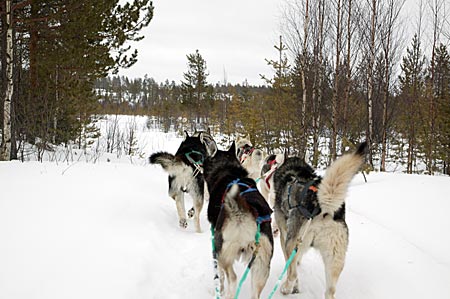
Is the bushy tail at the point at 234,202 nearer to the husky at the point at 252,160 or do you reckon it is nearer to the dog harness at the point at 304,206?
the dog harness at the point at 304,206

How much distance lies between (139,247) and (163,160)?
159 cm

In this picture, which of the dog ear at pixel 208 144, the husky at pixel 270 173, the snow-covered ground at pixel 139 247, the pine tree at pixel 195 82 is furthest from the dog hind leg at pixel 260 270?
the pine tree at pixel 195 82

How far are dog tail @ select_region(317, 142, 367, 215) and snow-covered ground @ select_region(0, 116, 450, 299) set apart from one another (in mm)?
1234

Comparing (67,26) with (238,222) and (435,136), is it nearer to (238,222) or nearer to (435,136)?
(238,222)

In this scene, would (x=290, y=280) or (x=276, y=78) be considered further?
(x=276, y=78)

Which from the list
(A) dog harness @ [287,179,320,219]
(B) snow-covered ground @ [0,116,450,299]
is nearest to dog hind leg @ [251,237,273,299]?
(A) dog harness @ [287,179,320,219]

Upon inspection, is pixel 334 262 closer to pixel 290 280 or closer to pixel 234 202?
pixel 290 280

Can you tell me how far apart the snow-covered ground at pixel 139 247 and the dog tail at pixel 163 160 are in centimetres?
88

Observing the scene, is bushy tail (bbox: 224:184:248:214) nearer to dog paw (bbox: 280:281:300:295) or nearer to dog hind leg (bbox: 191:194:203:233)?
dog paw (bbox: 280:281:300:295)

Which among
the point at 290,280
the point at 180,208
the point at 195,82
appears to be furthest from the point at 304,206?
the point at 195,82

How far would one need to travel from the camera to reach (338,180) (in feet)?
8.43

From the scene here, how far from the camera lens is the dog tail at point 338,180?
255 centimetres

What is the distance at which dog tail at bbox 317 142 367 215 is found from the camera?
255 cm

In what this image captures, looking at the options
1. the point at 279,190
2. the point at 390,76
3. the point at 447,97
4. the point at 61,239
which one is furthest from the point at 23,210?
the point at 447,97
